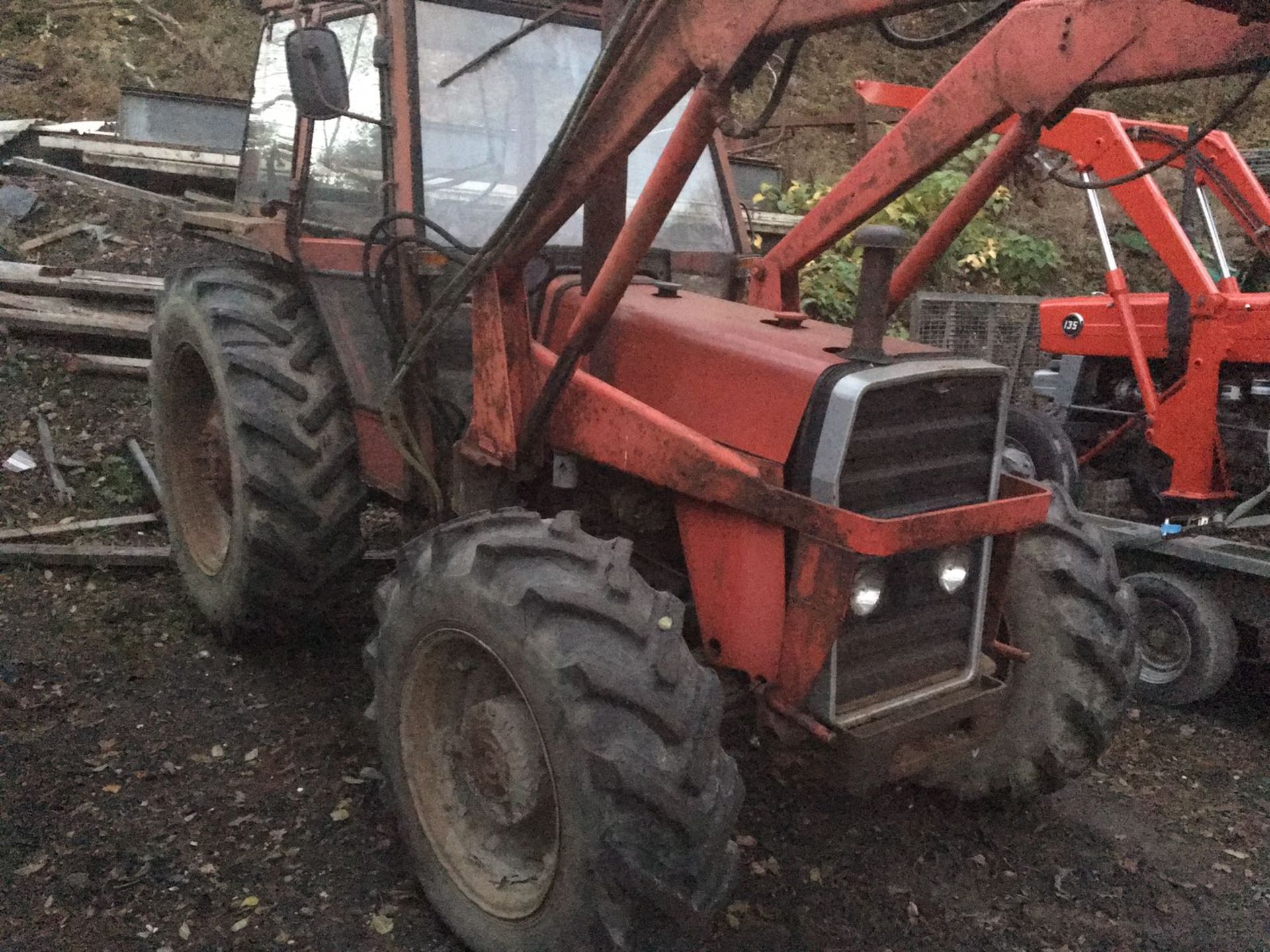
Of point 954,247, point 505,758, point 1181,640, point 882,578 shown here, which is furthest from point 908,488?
point 954,247

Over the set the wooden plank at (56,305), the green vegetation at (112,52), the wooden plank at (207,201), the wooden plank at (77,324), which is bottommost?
the wooden plank at (77,324)

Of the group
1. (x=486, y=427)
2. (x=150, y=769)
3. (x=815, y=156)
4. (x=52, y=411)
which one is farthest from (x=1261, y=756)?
(x=815, y=156)

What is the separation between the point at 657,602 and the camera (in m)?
2.45

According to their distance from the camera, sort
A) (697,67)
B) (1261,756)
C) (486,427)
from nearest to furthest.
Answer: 1. (697,67)
2. (486,427)
3. (1261,756)

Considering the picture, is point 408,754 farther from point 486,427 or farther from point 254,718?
point 254,718

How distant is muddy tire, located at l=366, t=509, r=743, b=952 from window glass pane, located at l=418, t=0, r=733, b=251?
119cm

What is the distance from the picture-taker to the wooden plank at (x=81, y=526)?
505cm

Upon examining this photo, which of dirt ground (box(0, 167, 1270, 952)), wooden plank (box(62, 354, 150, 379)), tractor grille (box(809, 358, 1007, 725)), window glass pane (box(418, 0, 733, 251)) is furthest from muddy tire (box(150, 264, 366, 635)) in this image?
wooden plank (box(62, 354, 150, 379))

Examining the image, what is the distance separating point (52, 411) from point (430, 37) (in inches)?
153

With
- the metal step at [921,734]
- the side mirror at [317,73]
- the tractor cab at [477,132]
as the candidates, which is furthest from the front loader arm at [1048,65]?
the side mirror at [317,73]

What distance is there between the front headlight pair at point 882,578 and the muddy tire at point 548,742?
47 cm

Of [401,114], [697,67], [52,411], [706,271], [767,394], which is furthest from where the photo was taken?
[52,411]

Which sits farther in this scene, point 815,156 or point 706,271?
point 815,156

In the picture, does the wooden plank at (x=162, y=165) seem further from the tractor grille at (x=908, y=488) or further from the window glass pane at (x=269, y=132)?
the tractor grille at (x=908, y=488)
